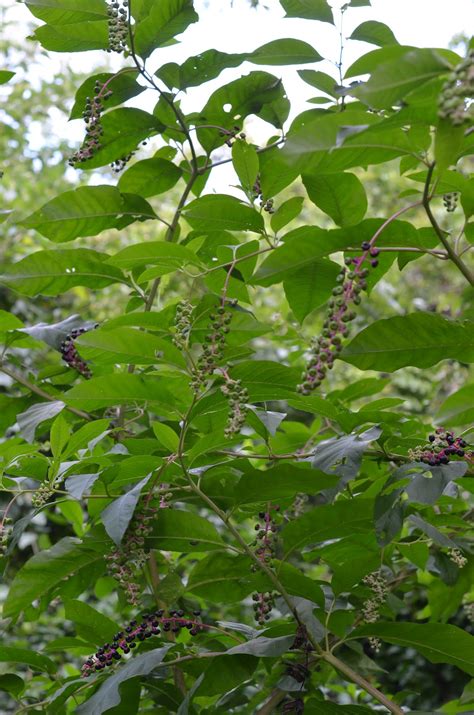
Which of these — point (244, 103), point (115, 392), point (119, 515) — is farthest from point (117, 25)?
point (119, 515)

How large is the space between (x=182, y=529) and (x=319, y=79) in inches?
31.1

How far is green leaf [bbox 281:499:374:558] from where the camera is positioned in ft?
4.19

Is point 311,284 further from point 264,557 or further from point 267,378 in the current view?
point 264,557

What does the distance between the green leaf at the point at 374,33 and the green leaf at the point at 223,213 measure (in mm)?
376

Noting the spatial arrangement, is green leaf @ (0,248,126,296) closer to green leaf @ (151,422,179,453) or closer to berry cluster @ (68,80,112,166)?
berry cluster @ (68,80,112,166)

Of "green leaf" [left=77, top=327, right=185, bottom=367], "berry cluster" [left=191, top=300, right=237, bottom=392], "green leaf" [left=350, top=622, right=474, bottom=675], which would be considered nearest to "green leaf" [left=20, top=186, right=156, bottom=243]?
"green leaf" [left=77, top=327, right=185, bottom=367]

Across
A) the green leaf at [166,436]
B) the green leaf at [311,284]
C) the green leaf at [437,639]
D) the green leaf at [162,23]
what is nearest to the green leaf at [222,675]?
the green leaf at [437,639]

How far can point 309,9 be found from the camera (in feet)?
4.74

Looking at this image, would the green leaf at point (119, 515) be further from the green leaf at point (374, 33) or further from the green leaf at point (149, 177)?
the green leaf at point (374, 33)

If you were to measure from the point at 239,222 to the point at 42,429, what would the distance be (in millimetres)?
649

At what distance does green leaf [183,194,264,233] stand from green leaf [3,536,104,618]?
548mm

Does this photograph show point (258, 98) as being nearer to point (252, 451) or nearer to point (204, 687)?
point (252, 451)

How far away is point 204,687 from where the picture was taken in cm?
128

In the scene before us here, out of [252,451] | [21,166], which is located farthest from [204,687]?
[21,166]
